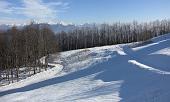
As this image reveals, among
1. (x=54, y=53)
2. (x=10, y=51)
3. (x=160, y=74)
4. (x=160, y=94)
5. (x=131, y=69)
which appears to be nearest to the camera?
(x=160, y=94)

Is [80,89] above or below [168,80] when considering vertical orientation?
below

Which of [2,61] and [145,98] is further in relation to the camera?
[2,61]

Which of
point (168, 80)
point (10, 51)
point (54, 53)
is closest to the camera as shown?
point (168, 80)

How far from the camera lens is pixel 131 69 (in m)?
47.8

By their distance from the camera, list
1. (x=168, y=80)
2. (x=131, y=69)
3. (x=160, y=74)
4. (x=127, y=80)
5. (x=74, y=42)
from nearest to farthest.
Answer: (x=168, y=80) → (x=160, y=74) → (x=127, y=80) → (x=131, y=69) → (x=74, y=42)

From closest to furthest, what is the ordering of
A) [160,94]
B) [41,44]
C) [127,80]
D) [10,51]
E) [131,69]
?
[160,94], [127,80], [131,69], [10,51], [41,44]

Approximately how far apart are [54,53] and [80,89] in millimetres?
66635

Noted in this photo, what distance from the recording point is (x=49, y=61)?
337 feet

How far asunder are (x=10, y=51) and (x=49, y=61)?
21831mm

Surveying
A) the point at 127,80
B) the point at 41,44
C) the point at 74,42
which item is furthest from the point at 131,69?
the point at 74,42

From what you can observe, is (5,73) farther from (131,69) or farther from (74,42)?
(74,42)

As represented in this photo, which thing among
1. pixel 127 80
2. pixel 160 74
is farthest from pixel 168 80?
pixel 127 80

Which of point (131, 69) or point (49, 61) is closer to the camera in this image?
point (131, 69)

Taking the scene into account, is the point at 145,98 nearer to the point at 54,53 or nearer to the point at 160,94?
the point at 160,94
